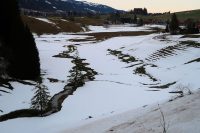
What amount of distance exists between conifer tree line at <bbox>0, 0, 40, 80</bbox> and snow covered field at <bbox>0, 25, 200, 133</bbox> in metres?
2.95

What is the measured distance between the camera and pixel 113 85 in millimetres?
43812

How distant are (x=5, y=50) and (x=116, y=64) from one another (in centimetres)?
2630

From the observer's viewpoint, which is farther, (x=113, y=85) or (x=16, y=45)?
(x=16, y=45)

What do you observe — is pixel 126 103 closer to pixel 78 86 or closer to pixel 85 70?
pixel 78 86

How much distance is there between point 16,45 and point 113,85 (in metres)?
14.9

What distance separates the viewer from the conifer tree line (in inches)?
1743

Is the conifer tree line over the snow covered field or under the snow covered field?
over

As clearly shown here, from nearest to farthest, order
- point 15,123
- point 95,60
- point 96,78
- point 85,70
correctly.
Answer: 1. point 15,123
2. point 96,78
3. point 85,70
4. point 95,60

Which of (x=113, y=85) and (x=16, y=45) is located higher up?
(x=16, y=45)

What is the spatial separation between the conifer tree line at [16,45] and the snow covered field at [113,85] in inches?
116

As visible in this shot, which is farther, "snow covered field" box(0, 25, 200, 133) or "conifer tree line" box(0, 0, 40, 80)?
"conifer tree line" box(0, 0, 40, 80)

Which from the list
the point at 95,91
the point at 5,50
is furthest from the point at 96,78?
the point at 5,50

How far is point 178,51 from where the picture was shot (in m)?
68.1

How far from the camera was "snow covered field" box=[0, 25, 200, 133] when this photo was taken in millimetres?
27234
